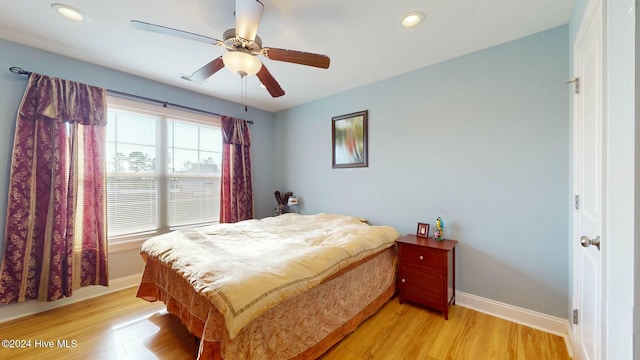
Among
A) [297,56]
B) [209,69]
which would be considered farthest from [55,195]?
[297,56]

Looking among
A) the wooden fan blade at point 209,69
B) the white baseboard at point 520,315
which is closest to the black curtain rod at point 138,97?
the wooden fan blade at point 209,69

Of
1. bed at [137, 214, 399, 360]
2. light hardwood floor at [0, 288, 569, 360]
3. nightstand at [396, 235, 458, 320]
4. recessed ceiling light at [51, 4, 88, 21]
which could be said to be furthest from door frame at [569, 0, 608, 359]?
recessed ceiling light at [51, 4, 88, 21]

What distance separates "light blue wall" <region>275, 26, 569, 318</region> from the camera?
6.40ft

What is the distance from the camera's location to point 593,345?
1271mm

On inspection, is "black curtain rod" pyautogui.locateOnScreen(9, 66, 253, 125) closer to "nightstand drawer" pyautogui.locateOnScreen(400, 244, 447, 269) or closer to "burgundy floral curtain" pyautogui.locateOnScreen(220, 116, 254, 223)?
"burgundy floral curtain" pyautogui.locateOnScreen(220, 116, 254, 223)

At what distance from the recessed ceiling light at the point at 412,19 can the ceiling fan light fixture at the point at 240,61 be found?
120 cm

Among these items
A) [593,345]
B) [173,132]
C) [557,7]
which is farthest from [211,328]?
[557,7]

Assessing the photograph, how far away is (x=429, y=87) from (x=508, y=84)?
69 centimetres

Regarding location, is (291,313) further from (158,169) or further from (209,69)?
(158,169)

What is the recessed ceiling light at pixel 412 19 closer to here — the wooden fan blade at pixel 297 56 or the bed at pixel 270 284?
the wooden fan blade at pixel 297 56

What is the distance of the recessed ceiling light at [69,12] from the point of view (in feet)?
5.69

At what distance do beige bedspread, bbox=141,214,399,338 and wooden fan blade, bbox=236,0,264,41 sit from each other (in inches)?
58.6

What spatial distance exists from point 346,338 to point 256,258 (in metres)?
0.99

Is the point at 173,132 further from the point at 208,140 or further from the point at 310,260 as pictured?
the point at 310,260
